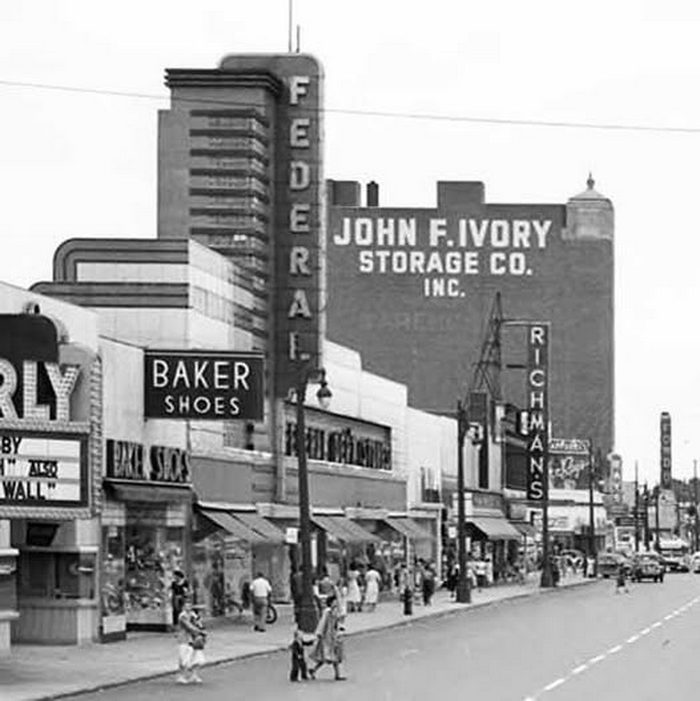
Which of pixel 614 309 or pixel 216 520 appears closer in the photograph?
pixel 216 520

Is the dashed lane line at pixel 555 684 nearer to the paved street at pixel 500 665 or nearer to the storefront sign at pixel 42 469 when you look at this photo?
the paved street at pixel 500 665

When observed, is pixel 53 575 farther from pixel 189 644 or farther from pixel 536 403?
pixel 536 403

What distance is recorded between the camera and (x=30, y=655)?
3888cm

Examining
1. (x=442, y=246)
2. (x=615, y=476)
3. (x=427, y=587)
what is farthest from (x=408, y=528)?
(x=615, y=476)

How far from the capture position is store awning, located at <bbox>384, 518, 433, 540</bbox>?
75856 mm

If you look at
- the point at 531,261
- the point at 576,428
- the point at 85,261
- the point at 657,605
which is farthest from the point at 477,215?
the point at 85,261

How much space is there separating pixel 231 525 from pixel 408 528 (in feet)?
90.4

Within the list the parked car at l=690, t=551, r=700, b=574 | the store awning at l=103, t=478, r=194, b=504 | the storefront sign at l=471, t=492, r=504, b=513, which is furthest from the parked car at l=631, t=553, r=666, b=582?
the store awning at l=103, t=478, r=194, b=504

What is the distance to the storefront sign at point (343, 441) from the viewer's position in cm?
6456

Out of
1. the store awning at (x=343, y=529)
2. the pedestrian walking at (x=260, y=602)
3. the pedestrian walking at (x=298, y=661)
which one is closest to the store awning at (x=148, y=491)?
the pedestrian walking at (x=260, y=602)

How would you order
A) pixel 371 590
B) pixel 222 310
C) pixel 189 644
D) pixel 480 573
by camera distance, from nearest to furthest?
1. pixel 189 644
2. pixel 222 310
3. pixel 371 590
4. pixel 480 573

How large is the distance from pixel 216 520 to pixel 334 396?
17693mm

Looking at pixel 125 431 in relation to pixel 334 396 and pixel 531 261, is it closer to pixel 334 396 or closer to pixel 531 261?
pixel 334 396

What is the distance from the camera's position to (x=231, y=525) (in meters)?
51.2
